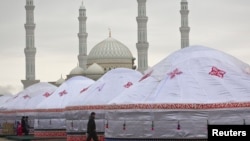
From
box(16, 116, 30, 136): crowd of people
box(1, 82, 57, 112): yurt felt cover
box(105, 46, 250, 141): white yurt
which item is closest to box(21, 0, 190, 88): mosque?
box(1, 82, 57, 112): yurt felt cover

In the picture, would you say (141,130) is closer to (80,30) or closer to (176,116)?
(176,116)

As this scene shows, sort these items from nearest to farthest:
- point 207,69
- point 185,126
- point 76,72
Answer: point 185,126
point 207,69
point 76,72

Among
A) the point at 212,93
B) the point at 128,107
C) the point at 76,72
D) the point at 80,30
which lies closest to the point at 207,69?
the point at 212,93

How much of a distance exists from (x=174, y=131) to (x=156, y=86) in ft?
6.13

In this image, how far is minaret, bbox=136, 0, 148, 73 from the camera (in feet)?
233

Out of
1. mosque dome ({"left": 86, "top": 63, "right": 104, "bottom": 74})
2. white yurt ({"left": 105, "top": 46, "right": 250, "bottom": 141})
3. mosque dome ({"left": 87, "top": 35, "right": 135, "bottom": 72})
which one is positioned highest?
mosque dome ({"left": 87, "top": 35, "right": 135, "bottom": 72})

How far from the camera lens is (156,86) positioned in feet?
63.8

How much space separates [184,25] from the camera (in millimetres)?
74750

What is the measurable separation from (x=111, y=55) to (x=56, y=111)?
115ft

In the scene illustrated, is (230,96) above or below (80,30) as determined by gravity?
below

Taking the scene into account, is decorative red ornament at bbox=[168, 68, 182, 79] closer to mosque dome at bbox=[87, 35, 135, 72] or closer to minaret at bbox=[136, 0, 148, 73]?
mosque dome at bbox=[87, 35, 135, 72]

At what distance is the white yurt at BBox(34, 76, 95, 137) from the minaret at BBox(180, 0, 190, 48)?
4034cm

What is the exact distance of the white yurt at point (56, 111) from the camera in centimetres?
3216

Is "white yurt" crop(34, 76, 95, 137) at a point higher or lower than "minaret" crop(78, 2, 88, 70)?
lower
